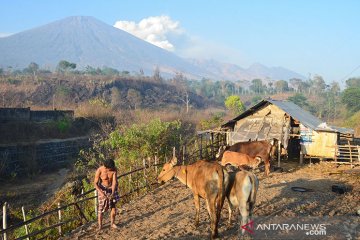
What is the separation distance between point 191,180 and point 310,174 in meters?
7.85

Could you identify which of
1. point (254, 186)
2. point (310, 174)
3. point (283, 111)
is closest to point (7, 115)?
point (283, 111)

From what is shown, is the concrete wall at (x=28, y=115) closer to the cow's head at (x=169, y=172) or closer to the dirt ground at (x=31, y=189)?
the dirt ground at (x=31, y=189)

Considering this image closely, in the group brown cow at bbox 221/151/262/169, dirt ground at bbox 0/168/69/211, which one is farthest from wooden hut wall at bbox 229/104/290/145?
dirt ground at bbox 0/168/69/211

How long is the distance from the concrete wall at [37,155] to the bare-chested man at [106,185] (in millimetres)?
17177

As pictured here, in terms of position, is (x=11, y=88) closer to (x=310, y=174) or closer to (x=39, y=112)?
(x=39, y=112)

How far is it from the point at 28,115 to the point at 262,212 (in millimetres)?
24139

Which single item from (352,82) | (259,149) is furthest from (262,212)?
(352,82)

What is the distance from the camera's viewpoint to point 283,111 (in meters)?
17.4

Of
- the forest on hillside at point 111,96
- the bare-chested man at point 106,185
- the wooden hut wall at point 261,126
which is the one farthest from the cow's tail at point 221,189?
the forest on hillside at point 111,96

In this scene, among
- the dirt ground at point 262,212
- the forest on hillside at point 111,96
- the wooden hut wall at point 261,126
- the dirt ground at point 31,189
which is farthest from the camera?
the forest on hillside at point 111,96

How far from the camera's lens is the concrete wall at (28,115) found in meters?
26.7

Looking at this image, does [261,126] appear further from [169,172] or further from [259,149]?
[169,172]

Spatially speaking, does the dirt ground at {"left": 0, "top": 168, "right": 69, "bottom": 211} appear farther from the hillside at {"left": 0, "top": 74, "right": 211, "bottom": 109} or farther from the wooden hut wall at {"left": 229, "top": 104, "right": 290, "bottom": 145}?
the hillside at {"left": 0, "top": 74, "right": 211, "bottom": 109}

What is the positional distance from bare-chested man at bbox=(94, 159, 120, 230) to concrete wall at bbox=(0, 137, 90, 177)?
56.4ft
